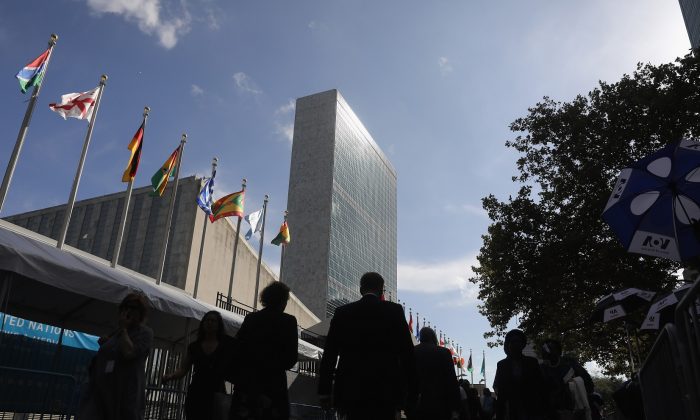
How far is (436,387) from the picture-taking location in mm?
5656

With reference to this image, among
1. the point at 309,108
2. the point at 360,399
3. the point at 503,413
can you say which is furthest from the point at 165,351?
the point at 309,108

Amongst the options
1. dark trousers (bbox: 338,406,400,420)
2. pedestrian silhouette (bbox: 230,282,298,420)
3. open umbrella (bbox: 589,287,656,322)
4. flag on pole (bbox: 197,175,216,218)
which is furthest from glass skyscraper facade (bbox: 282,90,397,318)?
dark trousers (bbox: 338,406,400,420)

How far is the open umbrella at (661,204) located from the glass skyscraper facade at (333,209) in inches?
3371

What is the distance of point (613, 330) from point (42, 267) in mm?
21694

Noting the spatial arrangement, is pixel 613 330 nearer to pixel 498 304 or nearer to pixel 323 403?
pixel 498 304

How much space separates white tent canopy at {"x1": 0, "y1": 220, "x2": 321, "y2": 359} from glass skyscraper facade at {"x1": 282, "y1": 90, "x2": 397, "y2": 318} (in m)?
81.8

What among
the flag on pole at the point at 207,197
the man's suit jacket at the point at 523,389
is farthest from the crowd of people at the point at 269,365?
the flag on pole at the point at 207,197

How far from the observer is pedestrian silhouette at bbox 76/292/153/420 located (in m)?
3.81

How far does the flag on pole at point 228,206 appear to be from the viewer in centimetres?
1878

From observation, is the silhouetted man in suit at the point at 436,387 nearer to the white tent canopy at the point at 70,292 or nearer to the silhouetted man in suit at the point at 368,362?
the silhouetted man in suit at the point at 368,362

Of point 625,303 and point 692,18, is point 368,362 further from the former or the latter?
point 692,18

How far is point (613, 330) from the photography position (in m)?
21.4

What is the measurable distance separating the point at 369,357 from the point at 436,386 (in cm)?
234

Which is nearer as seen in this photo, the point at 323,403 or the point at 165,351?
the point at 323,403
